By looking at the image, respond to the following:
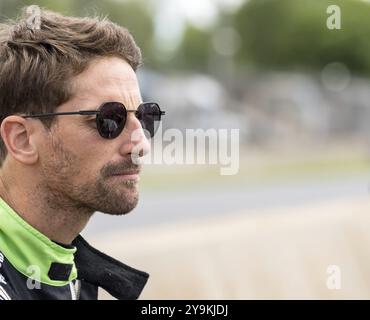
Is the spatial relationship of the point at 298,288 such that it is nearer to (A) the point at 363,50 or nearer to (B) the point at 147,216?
(B) the point at 147,216

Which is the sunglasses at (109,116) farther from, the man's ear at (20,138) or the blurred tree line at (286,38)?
the blurred tree line at (286,38)

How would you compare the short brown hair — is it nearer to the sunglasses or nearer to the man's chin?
the sunglasses

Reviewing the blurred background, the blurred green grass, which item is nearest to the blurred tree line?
the blurred background

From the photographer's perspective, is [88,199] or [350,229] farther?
[350,229]

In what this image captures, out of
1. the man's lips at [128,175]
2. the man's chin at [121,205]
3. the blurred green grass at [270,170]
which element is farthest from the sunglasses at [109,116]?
the blurred green grass at [270,170]

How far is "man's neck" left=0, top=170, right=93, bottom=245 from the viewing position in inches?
123

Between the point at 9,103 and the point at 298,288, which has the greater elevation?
the point at 9,103

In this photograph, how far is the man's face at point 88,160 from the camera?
316cm

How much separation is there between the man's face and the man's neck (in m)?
0.02

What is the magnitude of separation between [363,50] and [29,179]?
2357 inches

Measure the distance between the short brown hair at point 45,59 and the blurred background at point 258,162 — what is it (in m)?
0.55
